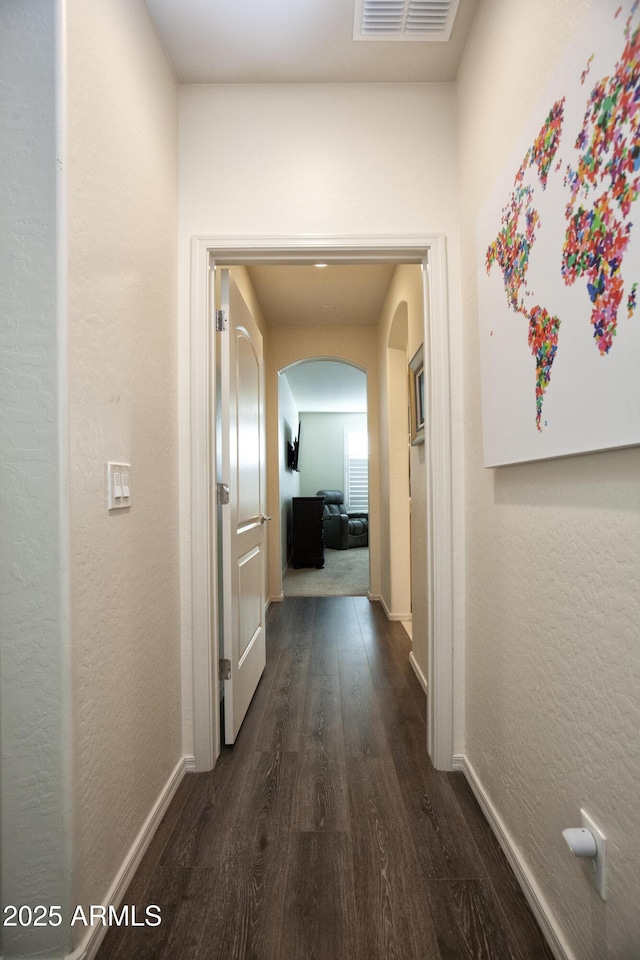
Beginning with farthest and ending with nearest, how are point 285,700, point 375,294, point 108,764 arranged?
point 375,294
point 285,700
point 108,764

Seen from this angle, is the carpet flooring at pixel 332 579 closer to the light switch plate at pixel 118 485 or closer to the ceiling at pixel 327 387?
the ceiling at pixel 327 387

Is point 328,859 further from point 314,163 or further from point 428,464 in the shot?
point 314,163

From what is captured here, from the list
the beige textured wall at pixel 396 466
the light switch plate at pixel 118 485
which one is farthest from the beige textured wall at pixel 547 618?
the beige textured wall at pixel 396 466

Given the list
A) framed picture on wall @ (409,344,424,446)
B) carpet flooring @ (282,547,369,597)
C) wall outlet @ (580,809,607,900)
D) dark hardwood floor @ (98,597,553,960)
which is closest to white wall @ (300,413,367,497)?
carpet flooring @ (282,547,369,597)

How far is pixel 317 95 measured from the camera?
201 centimetres

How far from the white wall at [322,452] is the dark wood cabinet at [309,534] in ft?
10.00

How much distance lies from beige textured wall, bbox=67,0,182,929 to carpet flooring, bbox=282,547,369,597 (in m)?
3.42

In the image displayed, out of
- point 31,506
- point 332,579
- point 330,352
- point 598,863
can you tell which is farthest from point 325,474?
point 598,863

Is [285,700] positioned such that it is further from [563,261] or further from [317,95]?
[317,95]

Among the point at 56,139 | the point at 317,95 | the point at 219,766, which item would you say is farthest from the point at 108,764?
the point at 317,95

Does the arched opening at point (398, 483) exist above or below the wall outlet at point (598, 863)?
above

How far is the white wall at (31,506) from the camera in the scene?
1.10m

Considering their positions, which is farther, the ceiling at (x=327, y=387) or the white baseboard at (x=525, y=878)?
the ceiling at (x=327, y=387)

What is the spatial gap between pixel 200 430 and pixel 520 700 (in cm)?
136
